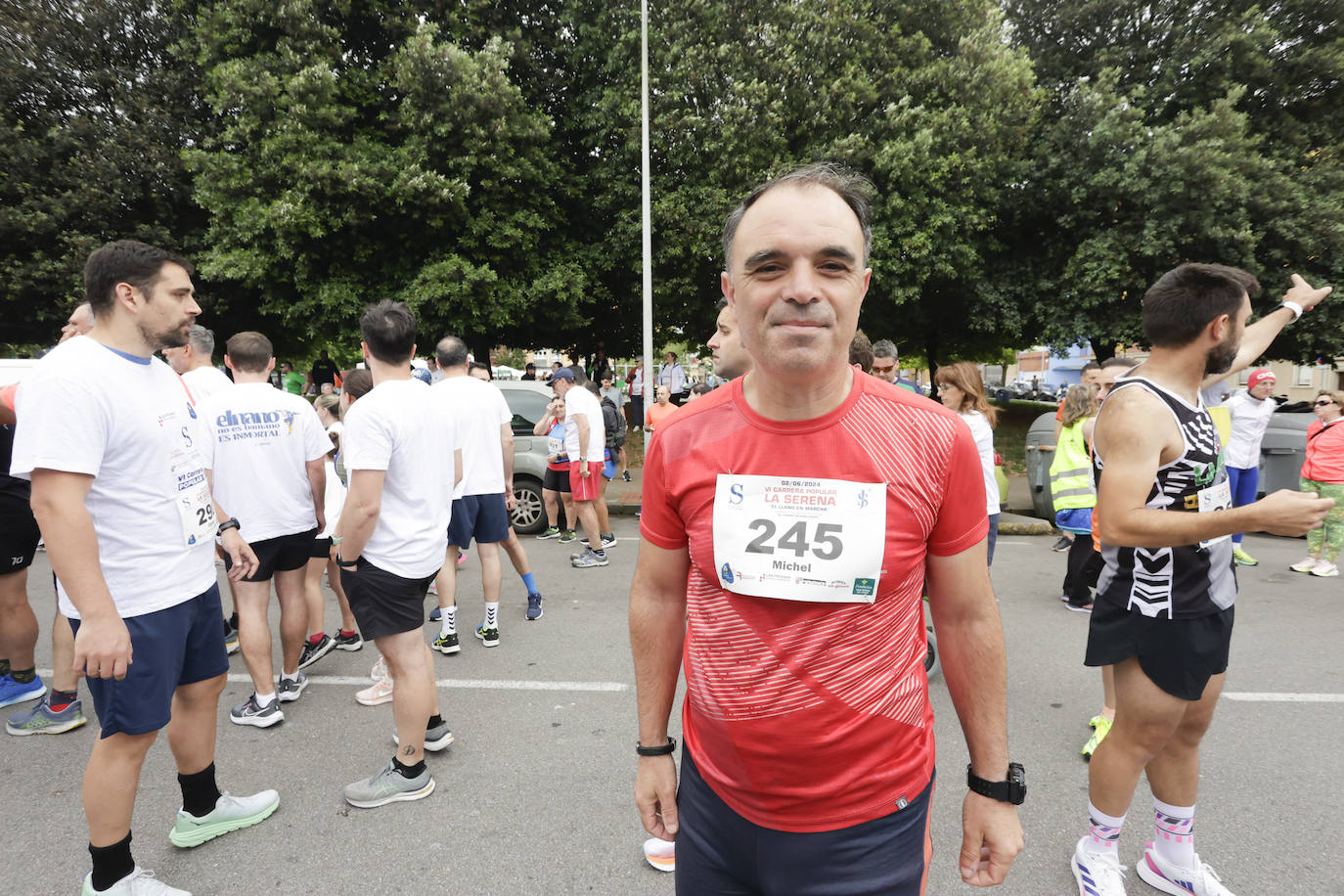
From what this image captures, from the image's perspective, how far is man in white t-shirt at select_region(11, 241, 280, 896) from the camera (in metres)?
2.13

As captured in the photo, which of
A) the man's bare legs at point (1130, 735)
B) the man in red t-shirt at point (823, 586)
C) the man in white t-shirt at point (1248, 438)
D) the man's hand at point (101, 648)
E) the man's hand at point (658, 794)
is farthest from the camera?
the man in white t-shirt at point (1248, 438)

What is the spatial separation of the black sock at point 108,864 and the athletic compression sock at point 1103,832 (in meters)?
3.19

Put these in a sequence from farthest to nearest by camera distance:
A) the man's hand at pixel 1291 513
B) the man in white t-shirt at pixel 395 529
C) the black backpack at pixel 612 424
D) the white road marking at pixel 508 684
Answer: the black backpack at pixel 612 424, the white road marking at pixel 508 684, the man in white t-shirt at pixel 395 529, the man's hand at pixel 1291 513

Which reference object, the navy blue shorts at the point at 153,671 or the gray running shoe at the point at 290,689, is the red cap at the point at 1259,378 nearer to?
the gray running shoe at the point at 290,689

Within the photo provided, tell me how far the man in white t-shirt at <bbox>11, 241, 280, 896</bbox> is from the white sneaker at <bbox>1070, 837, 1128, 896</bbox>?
9.89 feet

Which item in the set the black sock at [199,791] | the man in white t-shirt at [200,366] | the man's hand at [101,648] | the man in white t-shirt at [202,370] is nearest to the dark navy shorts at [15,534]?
the man in white t-shirt at [202,370]

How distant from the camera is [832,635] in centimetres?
139

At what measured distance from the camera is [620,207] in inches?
595

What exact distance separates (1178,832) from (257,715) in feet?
13.1

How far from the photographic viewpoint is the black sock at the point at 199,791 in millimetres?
2717

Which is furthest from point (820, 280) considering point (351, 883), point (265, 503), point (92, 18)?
point (92, 18)

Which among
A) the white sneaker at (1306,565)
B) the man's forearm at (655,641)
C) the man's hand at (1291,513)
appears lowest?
the white sneaker at (1306,565)

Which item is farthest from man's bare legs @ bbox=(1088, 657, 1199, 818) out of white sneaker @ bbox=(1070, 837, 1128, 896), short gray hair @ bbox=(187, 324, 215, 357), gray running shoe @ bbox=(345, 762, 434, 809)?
short gray hair @ bbox=(187, 324, 215, 357)

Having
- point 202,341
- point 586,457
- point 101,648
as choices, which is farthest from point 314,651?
point 586,457
